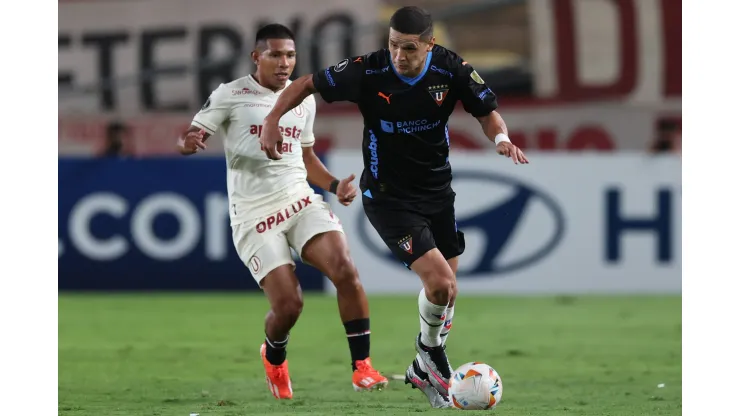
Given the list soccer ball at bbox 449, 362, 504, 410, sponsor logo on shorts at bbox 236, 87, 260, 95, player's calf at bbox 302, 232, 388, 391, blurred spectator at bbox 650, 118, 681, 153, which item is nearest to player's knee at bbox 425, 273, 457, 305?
soccer ball at bbox 449, 362, 504, 410

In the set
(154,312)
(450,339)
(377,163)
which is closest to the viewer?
(377,163)

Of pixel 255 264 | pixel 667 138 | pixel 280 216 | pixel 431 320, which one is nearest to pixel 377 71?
pixel 280 216

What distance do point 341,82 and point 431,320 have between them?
53.8 inches

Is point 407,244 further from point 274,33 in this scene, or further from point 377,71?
point 274,33

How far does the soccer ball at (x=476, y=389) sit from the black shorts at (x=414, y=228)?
674 mm

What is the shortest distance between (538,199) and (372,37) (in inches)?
189

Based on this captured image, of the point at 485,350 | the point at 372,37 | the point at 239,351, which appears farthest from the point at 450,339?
the point at 372,37

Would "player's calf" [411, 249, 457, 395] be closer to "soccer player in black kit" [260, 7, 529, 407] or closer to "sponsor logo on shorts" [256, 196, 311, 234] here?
"soccer player in black kit" [260, 7, 529, 407]

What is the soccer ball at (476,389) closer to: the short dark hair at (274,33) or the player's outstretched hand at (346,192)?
the player's outstretched hand at (346,192)

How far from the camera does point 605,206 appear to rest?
14031 millimetres

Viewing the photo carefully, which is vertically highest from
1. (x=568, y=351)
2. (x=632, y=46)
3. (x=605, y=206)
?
(x=632, y=46)

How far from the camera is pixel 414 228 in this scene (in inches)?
265

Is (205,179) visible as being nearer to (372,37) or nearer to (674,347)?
(372,37)

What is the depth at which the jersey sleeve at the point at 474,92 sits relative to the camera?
6621 mm
